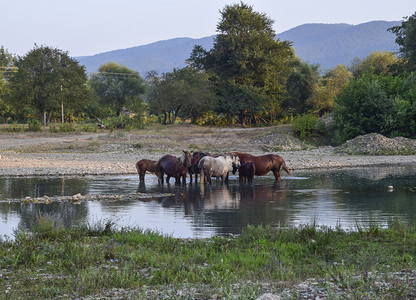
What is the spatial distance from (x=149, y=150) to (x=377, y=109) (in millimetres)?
17426

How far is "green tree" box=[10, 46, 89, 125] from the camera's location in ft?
202

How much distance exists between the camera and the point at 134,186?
834 inches

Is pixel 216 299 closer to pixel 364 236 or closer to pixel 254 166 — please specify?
pixel 364 236

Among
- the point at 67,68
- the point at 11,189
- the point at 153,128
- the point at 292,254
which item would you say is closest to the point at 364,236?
the point at 292,254

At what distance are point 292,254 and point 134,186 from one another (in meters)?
12.9

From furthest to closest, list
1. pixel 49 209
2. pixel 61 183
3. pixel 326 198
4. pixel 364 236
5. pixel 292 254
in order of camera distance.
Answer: pixel 61 183 → pixel 326 198 → pixel 49 209 → pixel 364 236 → pixel 292 254

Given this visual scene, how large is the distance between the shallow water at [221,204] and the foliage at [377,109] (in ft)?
54.7

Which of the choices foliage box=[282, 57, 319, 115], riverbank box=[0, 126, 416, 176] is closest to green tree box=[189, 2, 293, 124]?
foliage box=[282, 57, 319, 115]

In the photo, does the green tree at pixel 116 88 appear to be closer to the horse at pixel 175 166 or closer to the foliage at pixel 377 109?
Result: the foliage at pixel 377 109

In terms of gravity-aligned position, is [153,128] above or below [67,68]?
below

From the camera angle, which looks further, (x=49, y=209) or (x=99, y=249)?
(x=49, y=209)

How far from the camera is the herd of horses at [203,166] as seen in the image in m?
22.1

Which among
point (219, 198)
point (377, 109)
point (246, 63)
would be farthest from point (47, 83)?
point (219, 198)

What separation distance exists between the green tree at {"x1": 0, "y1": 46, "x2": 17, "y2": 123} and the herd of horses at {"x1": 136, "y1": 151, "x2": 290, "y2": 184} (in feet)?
151
